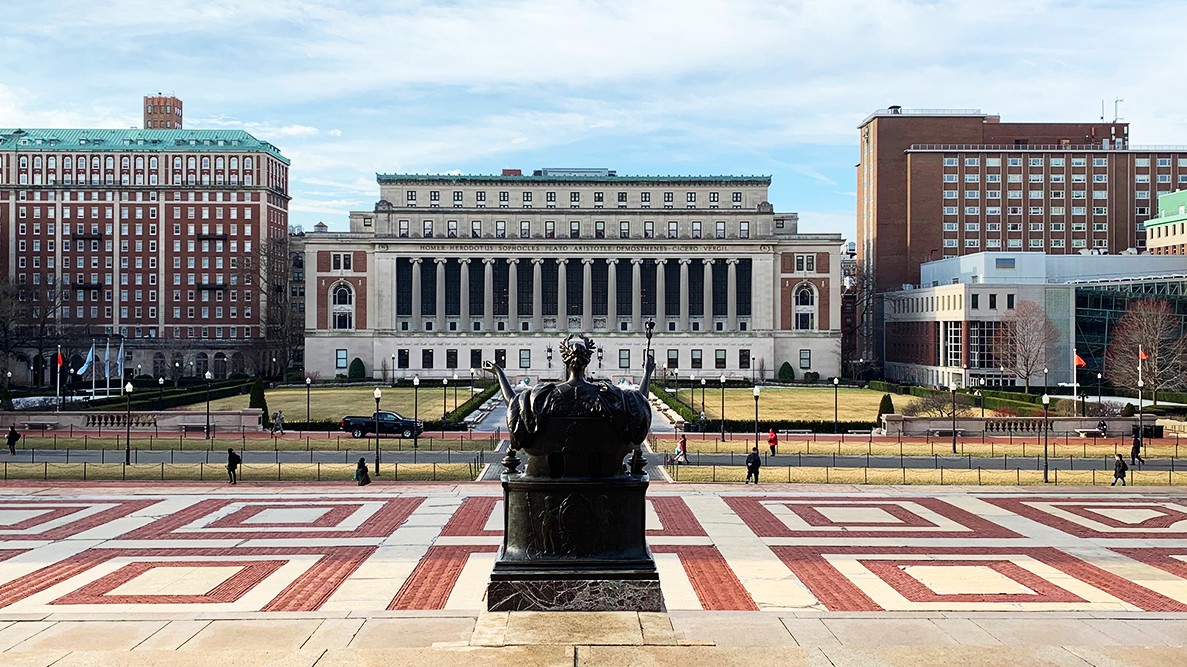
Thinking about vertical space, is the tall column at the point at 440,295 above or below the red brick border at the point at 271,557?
above

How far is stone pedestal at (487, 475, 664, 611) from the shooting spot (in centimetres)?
1144

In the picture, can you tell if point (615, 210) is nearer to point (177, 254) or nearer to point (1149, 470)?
point (177, 254)

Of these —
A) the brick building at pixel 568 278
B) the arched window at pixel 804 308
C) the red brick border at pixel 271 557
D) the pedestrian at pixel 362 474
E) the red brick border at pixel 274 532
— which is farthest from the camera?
the arched window at pixel 804 308

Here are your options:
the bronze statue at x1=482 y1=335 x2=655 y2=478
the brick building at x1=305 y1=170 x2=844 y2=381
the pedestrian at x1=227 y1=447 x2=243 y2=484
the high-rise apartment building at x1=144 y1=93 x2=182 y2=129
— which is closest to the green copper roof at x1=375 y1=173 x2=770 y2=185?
the brick building at x1=305 y1=170 x2=844 y2=381

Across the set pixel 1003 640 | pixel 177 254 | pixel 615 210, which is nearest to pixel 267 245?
pixel 177 254

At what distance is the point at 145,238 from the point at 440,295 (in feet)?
134

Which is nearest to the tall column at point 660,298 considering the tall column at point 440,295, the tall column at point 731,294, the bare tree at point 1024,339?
the tall column at point 731,294

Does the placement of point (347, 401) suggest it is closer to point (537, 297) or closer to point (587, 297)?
point (537, 297)

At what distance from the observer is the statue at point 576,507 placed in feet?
37.2

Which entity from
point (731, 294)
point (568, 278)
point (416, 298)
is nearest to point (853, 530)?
point (731, 294)

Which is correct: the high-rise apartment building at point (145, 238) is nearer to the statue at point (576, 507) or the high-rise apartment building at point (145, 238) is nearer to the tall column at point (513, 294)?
the tall column at point (513, 294)

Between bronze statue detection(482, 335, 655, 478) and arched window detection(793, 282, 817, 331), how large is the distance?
388 feet

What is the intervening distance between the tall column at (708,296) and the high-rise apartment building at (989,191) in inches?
920

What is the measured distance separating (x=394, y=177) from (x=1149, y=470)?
98913 millimetres
